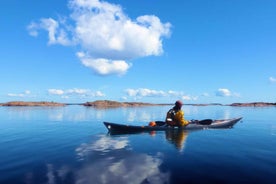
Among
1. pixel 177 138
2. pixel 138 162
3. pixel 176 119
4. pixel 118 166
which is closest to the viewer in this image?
pixel 118 166

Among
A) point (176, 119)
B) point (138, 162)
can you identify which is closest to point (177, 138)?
point (176, 119)

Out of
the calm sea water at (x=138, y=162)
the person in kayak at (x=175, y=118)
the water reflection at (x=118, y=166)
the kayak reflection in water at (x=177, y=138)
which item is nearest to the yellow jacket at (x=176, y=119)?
the person in kayak at (x=175, y=118)

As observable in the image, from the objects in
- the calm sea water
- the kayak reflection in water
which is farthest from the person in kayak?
the calm sea water

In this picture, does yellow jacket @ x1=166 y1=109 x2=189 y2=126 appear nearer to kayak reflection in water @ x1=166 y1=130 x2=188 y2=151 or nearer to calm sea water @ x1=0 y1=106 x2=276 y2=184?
kayak reflection in water @ x1=166 y1=130 x2=188 y2=151

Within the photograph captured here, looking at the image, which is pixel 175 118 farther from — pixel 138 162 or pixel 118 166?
pixel 118 166

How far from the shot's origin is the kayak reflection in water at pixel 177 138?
18797 mm

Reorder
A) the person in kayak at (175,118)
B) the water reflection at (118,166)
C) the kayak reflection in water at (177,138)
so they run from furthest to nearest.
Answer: the person in kayak at (175,118) < the kayak reflection in water at (177,138) < the water reflection at (118,166)

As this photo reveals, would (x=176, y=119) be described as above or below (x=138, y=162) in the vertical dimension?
above

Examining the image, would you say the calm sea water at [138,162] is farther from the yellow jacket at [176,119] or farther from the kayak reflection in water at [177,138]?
the yellow jacket at [176,119]

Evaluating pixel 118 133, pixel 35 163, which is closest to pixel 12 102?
pixel 118 133

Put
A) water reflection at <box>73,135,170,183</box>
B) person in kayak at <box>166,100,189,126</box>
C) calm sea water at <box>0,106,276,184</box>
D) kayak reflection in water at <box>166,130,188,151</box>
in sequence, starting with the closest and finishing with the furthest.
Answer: water reflection at <box>73,135,170,183</box> → calm sea water at <box>0,106,276,184</box> → kayak reflection in water at <box>166,130,188,151</box> → person in kayak at <box>166,100,189,126</box>

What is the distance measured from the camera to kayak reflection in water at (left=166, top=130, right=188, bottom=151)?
1880cm

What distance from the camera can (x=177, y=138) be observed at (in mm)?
22125

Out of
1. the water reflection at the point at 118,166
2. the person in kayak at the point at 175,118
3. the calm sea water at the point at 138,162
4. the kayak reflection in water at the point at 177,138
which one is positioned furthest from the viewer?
the person in kayak at the point at 175,118
